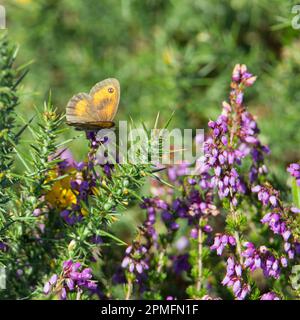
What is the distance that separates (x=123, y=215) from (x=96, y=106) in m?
0.45

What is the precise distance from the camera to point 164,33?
4.41 meters

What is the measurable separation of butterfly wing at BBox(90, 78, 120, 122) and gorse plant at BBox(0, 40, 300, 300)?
0.11m

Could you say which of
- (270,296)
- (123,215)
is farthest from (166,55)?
(270,296)

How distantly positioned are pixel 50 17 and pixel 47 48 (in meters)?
0.27

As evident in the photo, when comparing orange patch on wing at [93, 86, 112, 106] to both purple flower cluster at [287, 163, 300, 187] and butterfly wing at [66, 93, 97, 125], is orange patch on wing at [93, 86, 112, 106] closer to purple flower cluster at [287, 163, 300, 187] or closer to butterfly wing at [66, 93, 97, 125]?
butterfly wing at [66, 93, 97, 125]

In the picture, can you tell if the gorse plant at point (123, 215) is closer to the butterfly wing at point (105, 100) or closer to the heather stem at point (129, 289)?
the heather stem at point (129, 289)

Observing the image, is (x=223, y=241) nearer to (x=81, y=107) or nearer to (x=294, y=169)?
(x=294, y=169)

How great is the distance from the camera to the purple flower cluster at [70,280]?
6.42 ft

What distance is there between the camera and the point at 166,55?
430 centimetres

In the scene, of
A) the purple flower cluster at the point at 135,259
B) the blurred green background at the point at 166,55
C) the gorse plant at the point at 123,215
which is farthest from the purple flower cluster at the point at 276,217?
the blurred green background at the point at 166,55

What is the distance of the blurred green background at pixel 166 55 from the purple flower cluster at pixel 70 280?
2.01 m

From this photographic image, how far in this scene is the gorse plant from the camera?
202 centimetres

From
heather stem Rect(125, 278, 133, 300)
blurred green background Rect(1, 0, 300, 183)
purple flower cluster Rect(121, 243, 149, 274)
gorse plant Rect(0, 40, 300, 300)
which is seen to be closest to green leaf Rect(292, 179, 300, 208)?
gorse plant Rect(0, 40, 300, 300)
